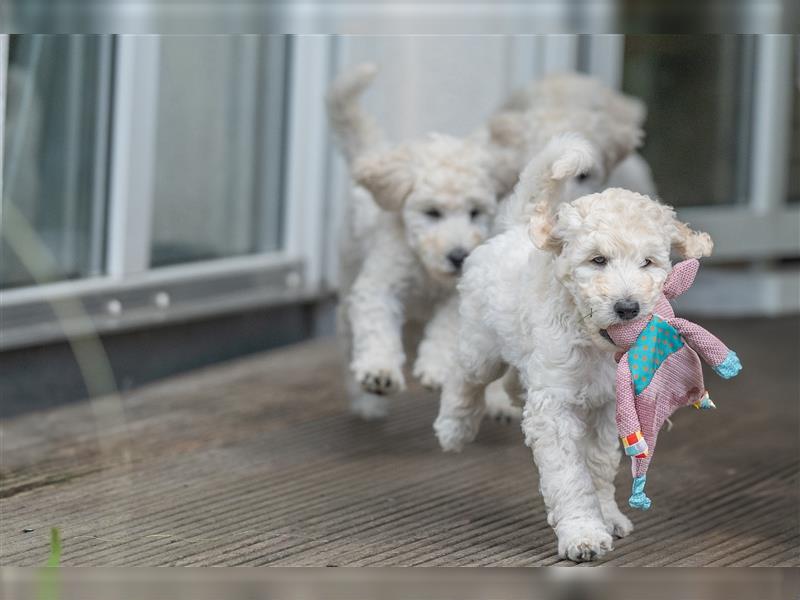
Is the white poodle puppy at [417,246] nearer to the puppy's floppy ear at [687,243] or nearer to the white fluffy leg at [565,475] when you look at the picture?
the white fluffy leg at [565,475]

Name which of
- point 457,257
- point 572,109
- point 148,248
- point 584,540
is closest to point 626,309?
point 584,540

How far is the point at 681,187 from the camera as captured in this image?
9133mm

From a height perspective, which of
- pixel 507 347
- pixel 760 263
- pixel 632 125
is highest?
pixel 632 125

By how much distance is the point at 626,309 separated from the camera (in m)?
3.33

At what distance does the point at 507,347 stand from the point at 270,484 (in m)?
1.04

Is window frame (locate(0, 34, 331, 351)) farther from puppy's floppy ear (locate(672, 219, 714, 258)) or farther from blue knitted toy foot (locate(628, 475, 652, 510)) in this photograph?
blue knitted toy foot (locate(628, 475, 652, 510))

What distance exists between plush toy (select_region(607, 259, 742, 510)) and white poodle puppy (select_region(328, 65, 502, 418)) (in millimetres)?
1235

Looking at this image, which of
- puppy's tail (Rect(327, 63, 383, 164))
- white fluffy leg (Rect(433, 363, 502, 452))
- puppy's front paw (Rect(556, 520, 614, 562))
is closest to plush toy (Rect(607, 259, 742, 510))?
puppy's front paw (Rect(556, 520, 614, 562))

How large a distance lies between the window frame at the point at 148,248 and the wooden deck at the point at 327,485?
1.23ft

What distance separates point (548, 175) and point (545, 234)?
46cm

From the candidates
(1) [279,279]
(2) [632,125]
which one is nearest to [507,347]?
(2) [632,125]

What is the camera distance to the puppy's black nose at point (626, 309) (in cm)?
332

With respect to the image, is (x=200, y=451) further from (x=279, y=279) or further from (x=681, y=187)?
(x=681, y=187)

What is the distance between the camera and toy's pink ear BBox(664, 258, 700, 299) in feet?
11.4
